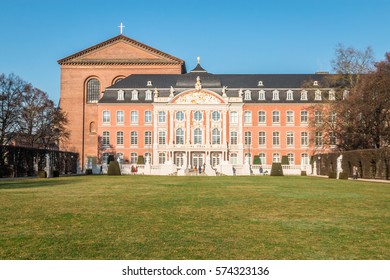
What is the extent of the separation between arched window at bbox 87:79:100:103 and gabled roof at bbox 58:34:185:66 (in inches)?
108

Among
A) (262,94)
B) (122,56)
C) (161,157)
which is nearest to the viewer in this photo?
(161,157)

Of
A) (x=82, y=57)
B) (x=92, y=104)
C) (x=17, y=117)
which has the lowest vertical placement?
(x=17, y=117)

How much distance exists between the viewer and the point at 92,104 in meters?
66.1

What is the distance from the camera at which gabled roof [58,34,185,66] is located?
66.1m

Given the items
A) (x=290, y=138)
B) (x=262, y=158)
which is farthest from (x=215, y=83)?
(x=290, y=138)

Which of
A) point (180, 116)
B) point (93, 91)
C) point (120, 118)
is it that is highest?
point (93, 91)

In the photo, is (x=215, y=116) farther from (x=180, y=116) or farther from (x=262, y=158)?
(x=262, y=158)

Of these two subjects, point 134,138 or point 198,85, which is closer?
point 198,85

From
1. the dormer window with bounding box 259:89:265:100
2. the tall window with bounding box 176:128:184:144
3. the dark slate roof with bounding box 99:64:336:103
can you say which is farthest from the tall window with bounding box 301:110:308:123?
the tall window with bounding box 176:128:184:144

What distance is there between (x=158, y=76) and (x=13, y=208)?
52.1m

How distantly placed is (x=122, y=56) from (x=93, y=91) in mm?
6616

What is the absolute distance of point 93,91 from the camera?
2623 inches

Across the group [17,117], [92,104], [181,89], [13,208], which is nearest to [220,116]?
[181,89]

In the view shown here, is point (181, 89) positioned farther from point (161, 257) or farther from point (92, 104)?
point (161, 257)
